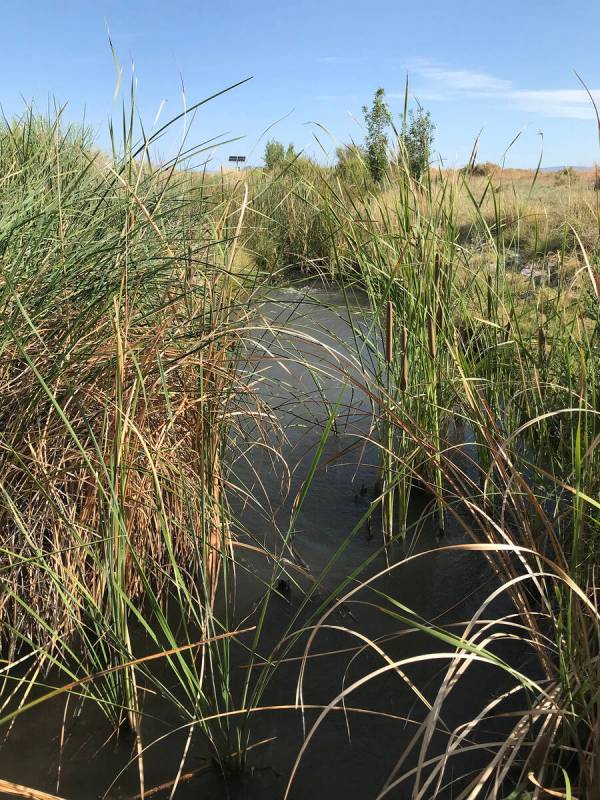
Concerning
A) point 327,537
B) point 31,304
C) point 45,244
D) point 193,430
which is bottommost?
point 327,537

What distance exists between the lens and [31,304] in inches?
62.5

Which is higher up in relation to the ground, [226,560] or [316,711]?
[226,560]

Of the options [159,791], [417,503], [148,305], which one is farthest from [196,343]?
[417,503]

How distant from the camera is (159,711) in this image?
1456 mm

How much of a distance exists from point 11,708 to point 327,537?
1.00 metres

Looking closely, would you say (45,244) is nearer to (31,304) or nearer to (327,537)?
(31,304)

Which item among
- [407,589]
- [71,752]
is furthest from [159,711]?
[407,589]

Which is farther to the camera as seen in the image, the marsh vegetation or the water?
the water

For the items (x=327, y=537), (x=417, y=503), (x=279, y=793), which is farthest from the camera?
(x=417, y=503)

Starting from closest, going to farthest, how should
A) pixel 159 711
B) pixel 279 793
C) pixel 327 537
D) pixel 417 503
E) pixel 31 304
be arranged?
1. pixel 279 793
2. pixel 159 711
3. pixel 31 304
4. pixel 327 537
5. pixel 417 503

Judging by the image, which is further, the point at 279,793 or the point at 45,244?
the point at 45,244

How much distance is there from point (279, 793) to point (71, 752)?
428 mm

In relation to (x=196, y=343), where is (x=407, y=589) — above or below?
below

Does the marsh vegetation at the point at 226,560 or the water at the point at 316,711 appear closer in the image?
the marsh vegetation at the point at 226,560
